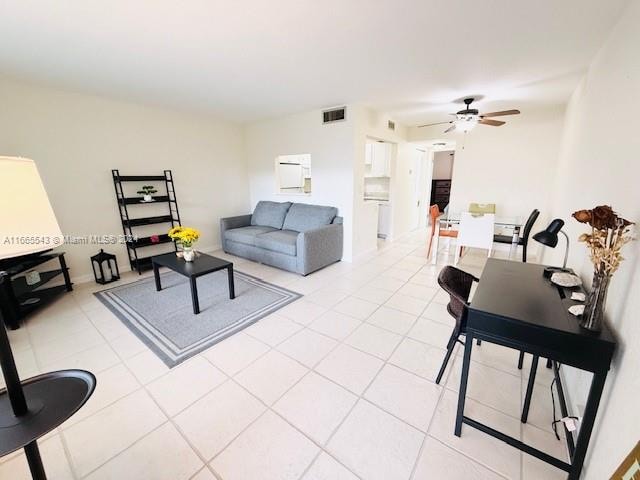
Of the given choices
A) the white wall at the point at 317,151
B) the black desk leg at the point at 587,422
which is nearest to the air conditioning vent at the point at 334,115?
the white wall at the point at 317,151

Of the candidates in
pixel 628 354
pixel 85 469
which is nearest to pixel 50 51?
pixel 85 469

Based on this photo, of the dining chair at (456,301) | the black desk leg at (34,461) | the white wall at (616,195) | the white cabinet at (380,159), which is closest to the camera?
the black desk leg at (34,461)

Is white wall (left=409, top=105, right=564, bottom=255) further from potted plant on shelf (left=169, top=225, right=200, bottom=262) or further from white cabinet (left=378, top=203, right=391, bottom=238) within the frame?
potted plant on shelf (left=169, top=225, right=200, bottom=262)

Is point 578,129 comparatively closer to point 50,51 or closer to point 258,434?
point 258,434

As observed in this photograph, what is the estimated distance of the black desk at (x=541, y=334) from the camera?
1.04 metres

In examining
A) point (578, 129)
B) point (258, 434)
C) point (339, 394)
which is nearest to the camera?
point (258, 434)

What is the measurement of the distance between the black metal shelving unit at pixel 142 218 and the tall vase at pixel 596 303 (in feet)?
14.3

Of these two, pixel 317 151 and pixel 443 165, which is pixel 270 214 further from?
pixel 443 165

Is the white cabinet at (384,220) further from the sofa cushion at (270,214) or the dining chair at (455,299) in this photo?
the dining chair at (455,299)

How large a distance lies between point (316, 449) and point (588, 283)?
1792 millimetres

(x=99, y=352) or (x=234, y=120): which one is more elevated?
(x=234, y=120)

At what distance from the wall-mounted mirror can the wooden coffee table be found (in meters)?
2.34

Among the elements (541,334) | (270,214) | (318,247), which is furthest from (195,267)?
(541,334)

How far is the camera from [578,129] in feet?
8.77
